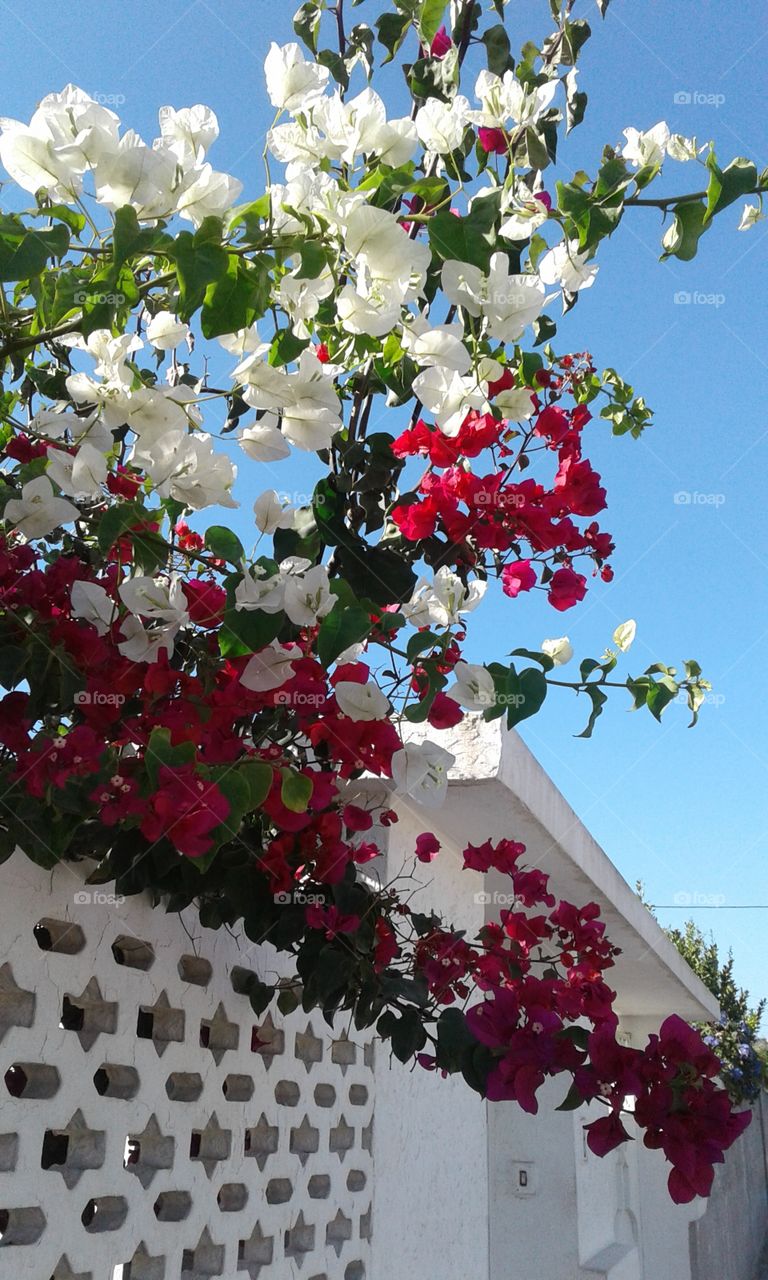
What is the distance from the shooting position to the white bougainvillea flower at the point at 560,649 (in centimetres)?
168

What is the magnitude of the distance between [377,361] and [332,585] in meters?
0.27

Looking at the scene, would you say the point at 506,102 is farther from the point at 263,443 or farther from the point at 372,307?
the point at 263,443

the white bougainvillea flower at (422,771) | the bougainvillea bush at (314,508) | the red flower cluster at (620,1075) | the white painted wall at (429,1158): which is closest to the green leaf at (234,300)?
the bougainvillea bush at (314,508)

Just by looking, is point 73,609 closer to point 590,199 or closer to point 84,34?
point 590,199

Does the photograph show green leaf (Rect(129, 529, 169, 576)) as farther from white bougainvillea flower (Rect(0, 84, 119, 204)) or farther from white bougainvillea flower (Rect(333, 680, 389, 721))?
white bougainvillea flower (Rect(0, 84, 119, 204))

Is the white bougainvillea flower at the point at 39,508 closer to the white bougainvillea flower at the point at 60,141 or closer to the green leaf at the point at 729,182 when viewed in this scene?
the white bougainvillea flower at the point at 60,141

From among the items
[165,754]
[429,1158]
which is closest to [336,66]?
[165,754]

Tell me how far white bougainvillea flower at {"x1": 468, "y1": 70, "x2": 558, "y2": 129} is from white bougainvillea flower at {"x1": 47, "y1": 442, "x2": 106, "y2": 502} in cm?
56

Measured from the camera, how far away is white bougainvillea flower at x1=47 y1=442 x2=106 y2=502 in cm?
109

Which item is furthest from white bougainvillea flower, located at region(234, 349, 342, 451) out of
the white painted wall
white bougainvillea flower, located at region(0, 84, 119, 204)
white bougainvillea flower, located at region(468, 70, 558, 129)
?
the white painted wall

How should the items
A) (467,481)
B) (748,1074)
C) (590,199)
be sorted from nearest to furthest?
1. (590,199)
2. (467,481)
3. (748,1074)

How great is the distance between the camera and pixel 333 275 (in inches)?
41.8

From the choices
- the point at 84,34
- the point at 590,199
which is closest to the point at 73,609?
the point at 590,199

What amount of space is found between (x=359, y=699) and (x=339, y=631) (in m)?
0.18
